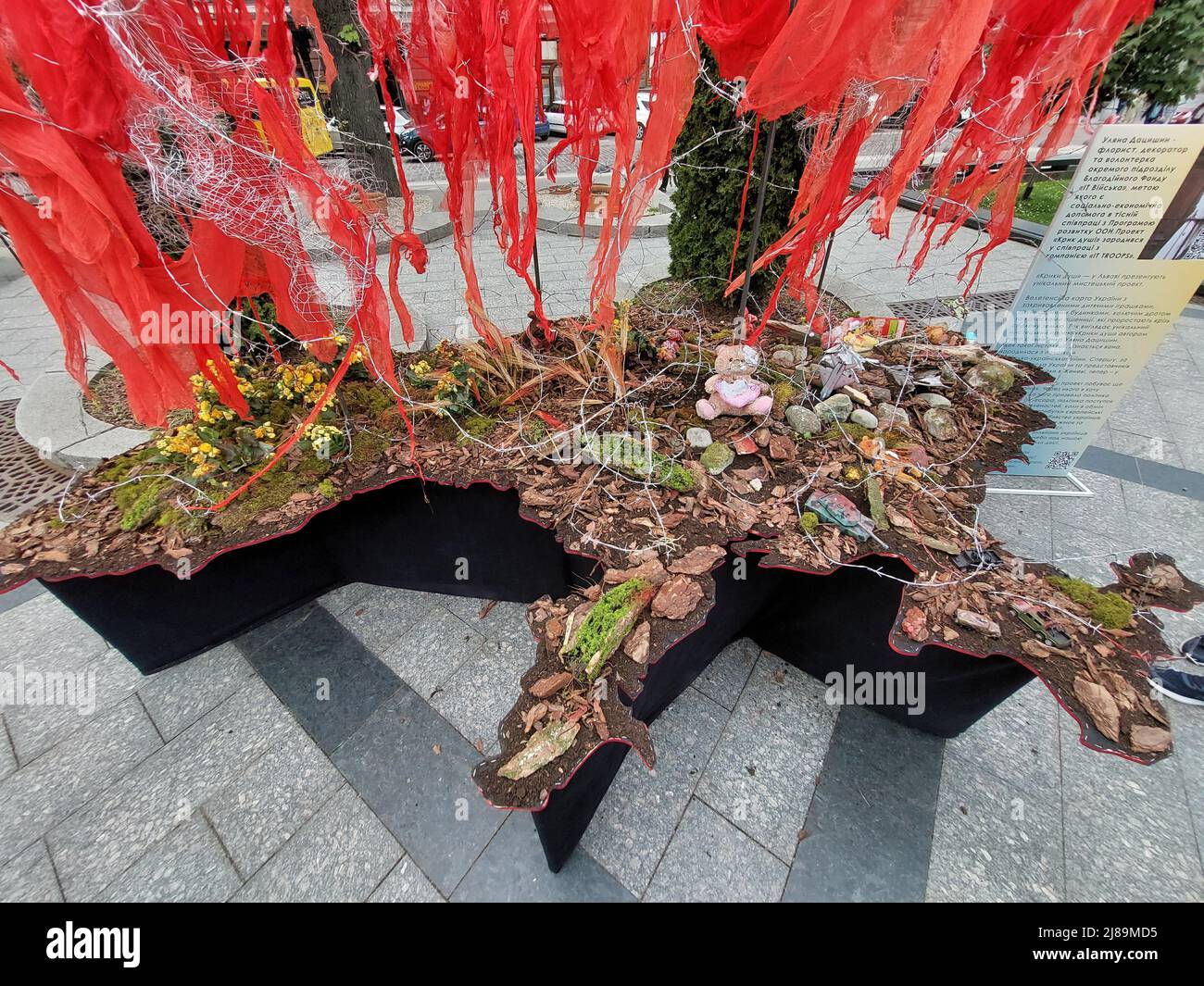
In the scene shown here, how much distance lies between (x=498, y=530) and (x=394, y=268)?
3.77 feet

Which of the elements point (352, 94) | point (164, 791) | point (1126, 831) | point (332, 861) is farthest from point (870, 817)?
point (352, 94)

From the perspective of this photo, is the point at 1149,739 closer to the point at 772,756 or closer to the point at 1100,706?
the point at 1100,706

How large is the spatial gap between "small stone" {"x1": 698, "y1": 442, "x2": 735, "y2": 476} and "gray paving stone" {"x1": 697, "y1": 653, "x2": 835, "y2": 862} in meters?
0.92

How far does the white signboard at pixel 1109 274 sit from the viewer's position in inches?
83.4

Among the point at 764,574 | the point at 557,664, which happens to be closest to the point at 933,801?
the point at 764,574

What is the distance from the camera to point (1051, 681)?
1.45 m

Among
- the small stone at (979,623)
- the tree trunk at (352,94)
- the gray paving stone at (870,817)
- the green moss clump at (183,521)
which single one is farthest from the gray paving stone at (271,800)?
the tree trunk at (352,94)

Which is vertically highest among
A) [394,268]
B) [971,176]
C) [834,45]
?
[834,45]

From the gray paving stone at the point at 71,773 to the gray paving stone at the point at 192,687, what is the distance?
5 centimetres

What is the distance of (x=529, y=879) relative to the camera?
1.60 m

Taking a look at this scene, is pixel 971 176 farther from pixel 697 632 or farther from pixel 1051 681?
pixel 697 632

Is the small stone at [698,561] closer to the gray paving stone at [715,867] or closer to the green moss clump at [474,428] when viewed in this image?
the gray paving stone at [715,867]

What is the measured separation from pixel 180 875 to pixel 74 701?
1013 millimetres

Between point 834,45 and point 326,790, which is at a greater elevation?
point 834,45
